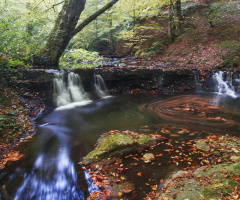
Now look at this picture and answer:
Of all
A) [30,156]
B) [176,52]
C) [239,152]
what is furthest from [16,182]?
[176,52]

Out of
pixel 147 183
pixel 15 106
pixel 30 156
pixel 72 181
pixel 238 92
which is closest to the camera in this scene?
pixel 147 183

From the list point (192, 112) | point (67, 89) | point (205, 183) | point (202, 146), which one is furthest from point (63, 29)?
point (205, 183)

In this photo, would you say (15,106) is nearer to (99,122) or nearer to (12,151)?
(12,151)

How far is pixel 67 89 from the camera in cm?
913

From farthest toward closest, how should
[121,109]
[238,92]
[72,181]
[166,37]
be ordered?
1. [166,37]
2. [238,92]
3. [121,109]
4. [72,181]

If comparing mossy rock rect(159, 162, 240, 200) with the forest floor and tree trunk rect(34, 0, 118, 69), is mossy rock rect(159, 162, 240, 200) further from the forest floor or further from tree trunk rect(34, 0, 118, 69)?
the forest floor

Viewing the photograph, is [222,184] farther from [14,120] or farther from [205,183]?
[14,120]

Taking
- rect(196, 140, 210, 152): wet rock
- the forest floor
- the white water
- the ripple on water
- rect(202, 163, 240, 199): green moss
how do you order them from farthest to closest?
the forest floor, the ripple on water, rect(196, 140, 210, 152): wet rock, the white water, rect(202, 163, 240, 199): green moss

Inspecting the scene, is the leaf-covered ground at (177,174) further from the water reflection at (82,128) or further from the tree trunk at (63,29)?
the tree trunk at (63,29)

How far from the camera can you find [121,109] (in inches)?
319

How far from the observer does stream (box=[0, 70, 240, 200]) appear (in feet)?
11.0

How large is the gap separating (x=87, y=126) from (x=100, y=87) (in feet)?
15.7

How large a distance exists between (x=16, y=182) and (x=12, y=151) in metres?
1.27

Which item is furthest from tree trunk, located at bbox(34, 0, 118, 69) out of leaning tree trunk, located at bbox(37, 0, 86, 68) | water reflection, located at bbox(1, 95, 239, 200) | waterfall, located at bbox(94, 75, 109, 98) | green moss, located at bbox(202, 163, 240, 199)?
green moss, located at bbox(202, 163, 240, 199)
